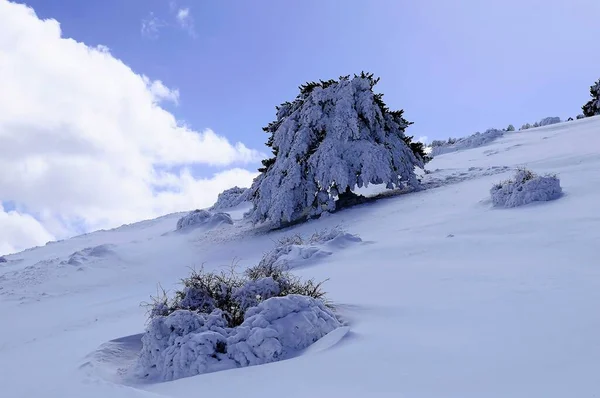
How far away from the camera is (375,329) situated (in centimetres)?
389

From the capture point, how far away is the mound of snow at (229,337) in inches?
146

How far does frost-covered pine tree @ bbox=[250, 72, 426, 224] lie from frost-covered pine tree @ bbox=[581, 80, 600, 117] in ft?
74.6

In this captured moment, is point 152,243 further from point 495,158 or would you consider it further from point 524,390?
point 524,390

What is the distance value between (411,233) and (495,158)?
26.4 ft

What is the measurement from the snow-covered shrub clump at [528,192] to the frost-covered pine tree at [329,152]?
12.7 feet

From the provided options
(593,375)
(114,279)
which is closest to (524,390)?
(593,375)

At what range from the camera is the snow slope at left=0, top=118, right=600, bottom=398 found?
2.90 m

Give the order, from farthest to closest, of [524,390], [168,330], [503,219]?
[503,219], [168,330], [524,390]

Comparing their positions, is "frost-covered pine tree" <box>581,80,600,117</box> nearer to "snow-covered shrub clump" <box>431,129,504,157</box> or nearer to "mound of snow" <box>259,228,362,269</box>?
"snow-covered shrub clump" <box>431,129,504,157</box>

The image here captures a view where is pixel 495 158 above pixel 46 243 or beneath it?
beneath

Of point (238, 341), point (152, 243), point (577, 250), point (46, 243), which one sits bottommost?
point (577, 250)

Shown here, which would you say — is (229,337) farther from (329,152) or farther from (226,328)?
(329,152)

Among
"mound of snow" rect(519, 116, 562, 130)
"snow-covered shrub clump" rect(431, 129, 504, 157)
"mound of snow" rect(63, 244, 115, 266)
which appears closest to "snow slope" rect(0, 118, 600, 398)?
"mound of snow" rect(63, 244, 115, 266)

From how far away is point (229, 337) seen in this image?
3877 millimetres
